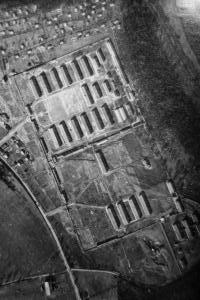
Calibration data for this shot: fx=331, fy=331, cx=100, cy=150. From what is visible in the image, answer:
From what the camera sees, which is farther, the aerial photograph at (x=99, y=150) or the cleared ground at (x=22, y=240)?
the cleared ground at (x=22, y=240)

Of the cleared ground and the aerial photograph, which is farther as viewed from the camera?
the cleared ground

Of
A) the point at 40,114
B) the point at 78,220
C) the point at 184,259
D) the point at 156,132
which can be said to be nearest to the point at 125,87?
the point at 156,132

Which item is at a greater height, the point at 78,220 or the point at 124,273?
the point at 78,220

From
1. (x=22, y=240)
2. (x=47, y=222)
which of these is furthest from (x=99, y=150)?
(x=22, y=240)

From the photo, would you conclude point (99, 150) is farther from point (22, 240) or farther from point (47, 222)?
point (22, 240)

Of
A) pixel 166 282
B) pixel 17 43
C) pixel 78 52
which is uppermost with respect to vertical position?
pixel 17 43

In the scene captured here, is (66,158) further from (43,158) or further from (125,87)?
(125,87)

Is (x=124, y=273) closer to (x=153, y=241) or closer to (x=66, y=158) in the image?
(x=153, y=241)

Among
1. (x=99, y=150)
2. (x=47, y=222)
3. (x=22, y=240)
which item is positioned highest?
(x=99, y=150)
